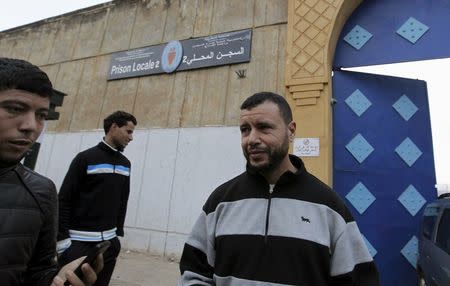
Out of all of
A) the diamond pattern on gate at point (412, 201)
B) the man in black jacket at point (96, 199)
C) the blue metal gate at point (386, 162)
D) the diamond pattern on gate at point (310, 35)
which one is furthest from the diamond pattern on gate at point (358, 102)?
the man in black jacket at point (96, 199)

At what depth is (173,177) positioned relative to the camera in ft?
22.4

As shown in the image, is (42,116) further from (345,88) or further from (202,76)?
(202,76)

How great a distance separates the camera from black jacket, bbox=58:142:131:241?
2906 mm

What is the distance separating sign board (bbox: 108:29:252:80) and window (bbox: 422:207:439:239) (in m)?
4.10

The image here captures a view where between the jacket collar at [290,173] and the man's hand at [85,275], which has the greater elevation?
the jacket collar at [290,173]

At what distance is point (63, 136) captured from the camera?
8414 mm

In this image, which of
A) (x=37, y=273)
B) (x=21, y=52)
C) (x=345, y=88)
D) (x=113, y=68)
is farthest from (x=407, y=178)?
(x=21, y=52)

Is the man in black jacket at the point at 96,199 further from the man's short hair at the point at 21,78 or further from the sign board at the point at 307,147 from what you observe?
the sign board at the point at 307,147

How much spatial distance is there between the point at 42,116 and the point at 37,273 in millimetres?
659

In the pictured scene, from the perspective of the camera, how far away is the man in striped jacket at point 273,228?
1.42 m

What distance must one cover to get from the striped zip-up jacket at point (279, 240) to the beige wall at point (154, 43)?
15.5 ft

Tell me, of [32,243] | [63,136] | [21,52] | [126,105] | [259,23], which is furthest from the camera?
[21,52]

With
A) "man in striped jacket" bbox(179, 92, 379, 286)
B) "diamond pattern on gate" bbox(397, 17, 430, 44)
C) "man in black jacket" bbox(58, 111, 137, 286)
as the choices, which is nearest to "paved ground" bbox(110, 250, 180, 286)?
"man in black jacket" bbox(58, 111, 137, 286)

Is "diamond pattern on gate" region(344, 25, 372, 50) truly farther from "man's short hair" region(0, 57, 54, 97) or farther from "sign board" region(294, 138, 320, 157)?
"man's short hair" region(0, 57, 54, 97)
